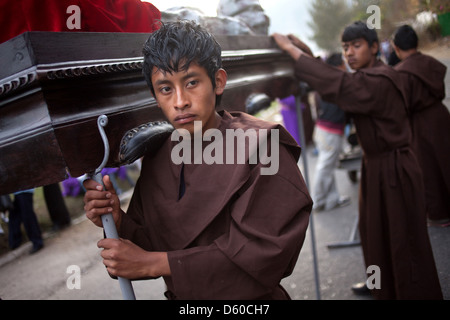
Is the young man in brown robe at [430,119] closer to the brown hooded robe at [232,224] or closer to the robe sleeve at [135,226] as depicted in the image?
the brown hooded robe at [232,224]

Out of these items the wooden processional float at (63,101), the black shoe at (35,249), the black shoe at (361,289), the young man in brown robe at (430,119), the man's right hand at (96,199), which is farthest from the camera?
the black shoe at (35,249)

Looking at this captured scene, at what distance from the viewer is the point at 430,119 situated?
13.9ft

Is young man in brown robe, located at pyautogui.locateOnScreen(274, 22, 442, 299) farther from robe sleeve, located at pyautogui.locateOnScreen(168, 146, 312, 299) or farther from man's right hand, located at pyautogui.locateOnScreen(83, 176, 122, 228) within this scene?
man's right hand, located at pyautogui.locateOnScreen(83, 176, 122, 228)

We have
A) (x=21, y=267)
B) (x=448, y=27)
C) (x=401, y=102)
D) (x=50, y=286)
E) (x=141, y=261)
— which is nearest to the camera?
(x=141, y=261)

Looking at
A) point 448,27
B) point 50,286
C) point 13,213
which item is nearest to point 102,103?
point 50,286

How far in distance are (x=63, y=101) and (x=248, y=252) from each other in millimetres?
689

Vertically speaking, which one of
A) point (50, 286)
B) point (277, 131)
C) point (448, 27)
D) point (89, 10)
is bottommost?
point (50, 286)

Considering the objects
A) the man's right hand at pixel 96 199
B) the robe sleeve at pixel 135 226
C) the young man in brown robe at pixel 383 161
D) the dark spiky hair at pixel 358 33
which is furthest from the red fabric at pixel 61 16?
the dark spiky hair at pixel 358 33

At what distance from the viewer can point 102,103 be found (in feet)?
3.82

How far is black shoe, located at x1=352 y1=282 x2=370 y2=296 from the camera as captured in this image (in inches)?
137

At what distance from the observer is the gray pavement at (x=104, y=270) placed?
3.76 meters

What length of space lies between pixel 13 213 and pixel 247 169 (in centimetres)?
448

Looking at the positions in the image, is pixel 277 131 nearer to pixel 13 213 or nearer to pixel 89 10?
pixel 89 10

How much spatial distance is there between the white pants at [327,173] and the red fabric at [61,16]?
187 inches
